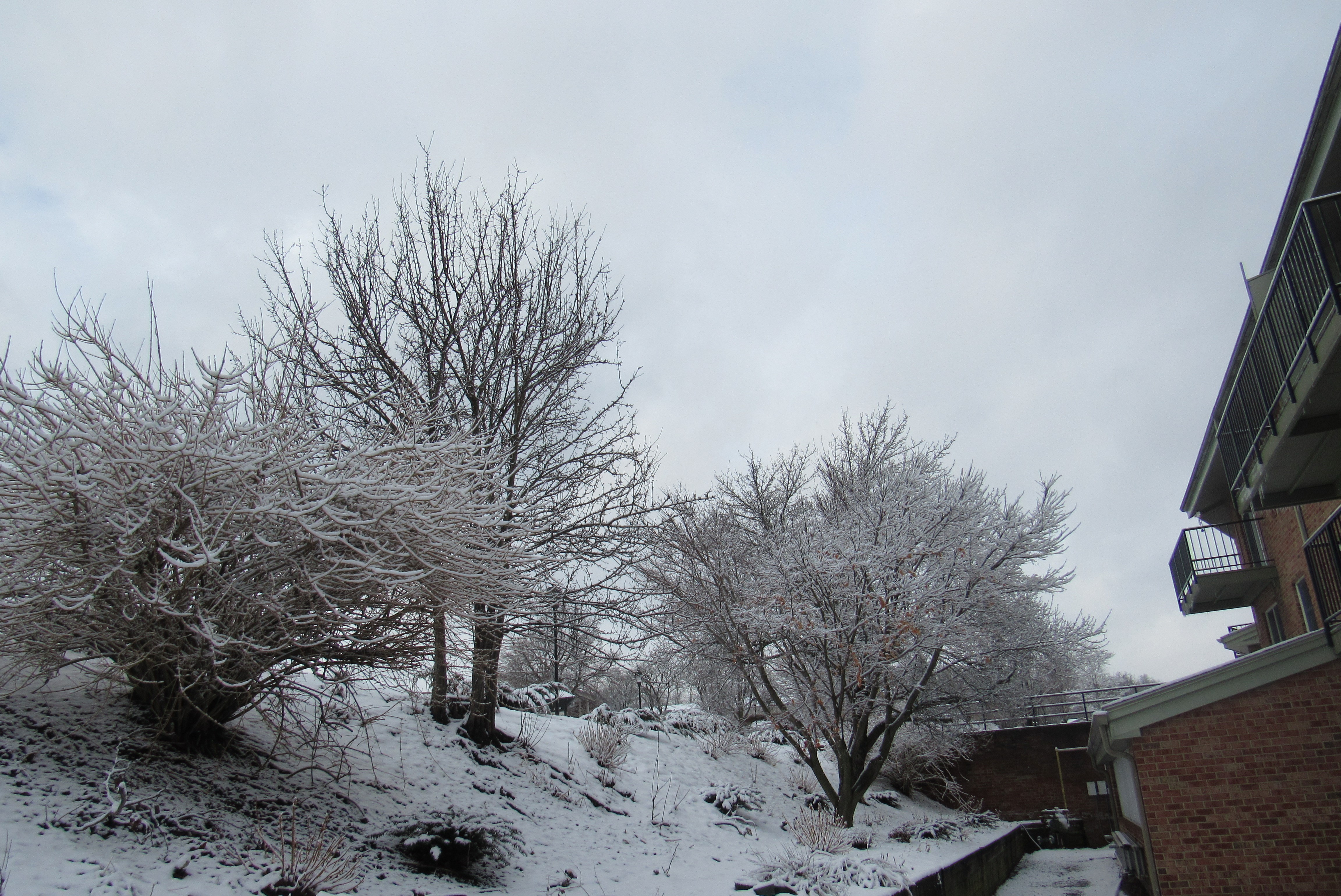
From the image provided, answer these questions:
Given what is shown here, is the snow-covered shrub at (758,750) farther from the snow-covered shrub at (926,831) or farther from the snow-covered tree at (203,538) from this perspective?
the snow-covered tree at (203,538)

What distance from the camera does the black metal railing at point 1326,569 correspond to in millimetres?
8133

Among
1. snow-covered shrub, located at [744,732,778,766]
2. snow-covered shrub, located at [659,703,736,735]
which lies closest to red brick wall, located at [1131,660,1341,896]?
snow-covered shrub, located at [744,732,778,766]

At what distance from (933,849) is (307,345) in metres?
11.3

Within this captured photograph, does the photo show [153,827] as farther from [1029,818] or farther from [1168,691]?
[1029,818]

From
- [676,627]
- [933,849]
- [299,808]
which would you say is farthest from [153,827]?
[933,849]

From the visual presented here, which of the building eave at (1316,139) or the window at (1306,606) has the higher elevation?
the building eave at (1316,139)

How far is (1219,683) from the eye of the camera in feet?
29.7

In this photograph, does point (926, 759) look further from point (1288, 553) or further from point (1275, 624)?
point (1288, 553)

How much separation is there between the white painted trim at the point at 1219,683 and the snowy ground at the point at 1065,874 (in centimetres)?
511

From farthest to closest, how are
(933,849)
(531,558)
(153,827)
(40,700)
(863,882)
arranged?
1. (933,849)
2. (863,882)
3. (531,558)
4. (40,700)
5. (153,827)

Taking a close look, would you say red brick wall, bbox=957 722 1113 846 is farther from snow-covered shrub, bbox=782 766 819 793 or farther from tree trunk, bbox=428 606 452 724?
tree trunk, bbox=428 606 452 724

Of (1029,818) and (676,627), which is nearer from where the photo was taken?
(676,627)

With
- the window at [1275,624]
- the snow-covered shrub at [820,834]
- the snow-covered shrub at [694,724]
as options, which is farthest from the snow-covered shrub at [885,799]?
the window at [1275,624]

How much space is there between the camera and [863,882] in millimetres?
8039
